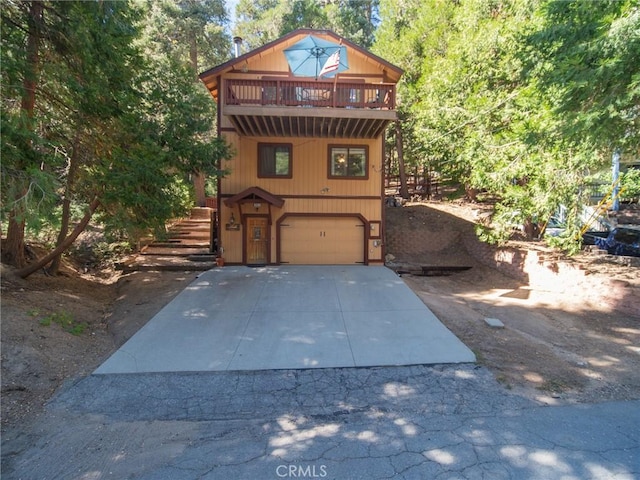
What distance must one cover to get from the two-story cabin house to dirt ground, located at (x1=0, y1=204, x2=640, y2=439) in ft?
8.99

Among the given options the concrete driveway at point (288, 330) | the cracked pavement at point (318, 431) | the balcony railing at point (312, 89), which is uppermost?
the balcony railing at point (312, 89)

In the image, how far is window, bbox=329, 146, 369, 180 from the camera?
1265 centimetres

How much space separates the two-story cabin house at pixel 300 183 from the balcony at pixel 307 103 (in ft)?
2.74

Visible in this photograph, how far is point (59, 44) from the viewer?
7.33 m

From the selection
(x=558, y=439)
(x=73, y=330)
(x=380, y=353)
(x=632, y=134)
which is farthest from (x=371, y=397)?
(x=632, y=134)

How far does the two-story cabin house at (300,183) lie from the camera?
40.2 ft

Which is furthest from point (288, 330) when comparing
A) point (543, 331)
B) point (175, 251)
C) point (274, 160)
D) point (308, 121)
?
point (175, 251)

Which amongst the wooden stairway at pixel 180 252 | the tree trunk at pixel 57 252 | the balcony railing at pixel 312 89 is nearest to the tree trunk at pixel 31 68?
the tree trunk at pixel 57 252

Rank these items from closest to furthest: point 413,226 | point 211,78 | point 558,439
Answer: point 558,439, point 211,78, point 413,226

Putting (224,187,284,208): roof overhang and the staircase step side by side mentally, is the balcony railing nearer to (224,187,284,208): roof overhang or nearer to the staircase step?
(224,187,284,208): roof overhang

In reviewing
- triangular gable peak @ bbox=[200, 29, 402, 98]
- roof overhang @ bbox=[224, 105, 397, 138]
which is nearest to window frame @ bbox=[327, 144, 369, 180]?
roof overhang @ bbox=[224, 105, 397, 138]

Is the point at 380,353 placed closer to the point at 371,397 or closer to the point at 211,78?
the point at 371,397

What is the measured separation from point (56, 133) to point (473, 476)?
10017 mm

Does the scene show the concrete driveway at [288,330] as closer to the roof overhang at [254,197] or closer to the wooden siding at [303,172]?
the roof overhang at [254,197]
